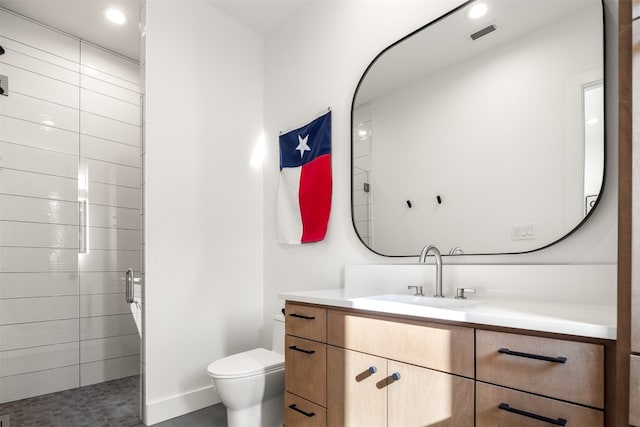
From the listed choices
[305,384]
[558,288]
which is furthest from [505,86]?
[305,384]

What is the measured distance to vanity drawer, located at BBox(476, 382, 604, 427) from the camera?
88cm

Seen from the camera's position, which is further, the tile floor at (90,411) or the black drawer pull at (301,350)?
the tile floor at (90,411)

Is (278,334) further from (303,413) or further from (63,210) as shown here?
(63,210)

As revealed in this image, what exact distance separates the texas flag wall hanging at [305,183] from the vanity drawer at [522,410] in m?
1.46

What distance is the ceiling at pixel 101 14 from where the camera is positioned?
2562 mm

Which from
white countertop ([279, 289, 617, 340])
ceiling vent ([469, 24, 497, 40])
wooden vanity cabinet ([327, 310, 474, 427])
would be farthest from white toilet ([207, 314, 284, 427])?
ceiling vent ([469, 24, 497, 40])

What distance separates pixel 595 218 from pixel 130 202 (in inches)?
125

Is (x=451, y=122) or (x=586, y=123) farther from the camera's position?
(x=451, y=122)

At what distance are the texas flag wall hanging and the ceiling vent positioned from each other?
0.96 metres

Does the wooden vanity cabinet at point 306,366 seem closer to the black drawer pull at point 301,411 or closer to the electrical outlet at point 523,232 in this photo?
the black drawer pull at point 301,411

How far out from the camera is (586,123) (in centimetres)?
134

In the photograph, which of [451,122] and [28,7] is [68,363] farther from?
[451,122]

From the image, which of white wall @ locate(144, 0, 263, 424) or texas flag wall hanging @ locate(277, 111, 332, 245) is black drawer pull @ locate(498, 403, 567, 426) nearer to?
texas flag wall hanging @ locate(277, 111, 332, 245)

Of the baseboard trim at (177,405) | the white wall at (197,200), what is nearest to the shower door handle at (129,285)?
the white wall at (197,200)
